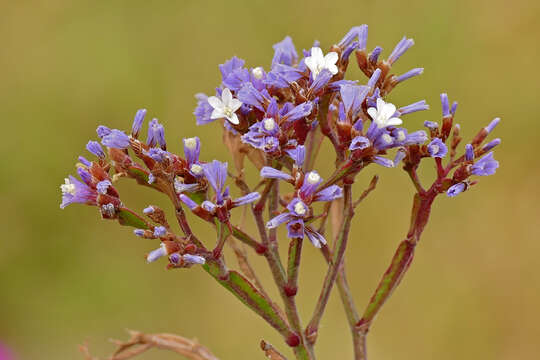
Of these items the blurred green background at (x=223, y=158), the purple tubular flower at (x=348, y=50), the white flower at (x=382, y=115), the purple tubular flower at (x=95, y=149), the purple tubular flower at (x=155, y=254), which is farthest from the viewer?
the blurred green background at (x=223, y=158)

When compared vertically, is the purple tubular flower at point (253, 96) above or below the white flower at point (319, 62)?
below

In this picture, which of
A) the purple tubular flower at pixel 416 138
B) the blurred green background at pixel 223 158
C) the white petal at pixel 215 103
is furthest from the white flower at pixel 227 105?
the blurred green background at pixel 223 158

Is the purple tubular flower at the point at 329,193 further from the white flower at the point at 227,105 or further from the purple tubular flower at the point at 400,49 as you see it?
the purple tubular flower at the point at 400,49

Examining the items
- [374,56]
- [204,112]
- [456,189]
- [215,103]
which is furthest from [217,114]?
[456,189]

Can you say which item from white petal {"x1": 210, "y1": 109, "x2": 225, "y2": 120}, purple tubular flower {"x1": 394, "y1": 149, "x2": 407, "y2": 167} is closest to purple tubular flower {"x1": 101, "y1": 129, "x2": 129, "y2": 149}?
white petal {"x1": 210, "y1": 109, "x2": 225, "y2": 120}

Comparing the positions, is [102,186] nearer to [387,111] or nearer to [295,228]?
[295,228]

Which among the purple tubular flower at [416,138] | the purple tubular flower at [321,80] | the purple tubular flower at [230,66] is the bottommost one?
the purple tubular flower at [416,138]
